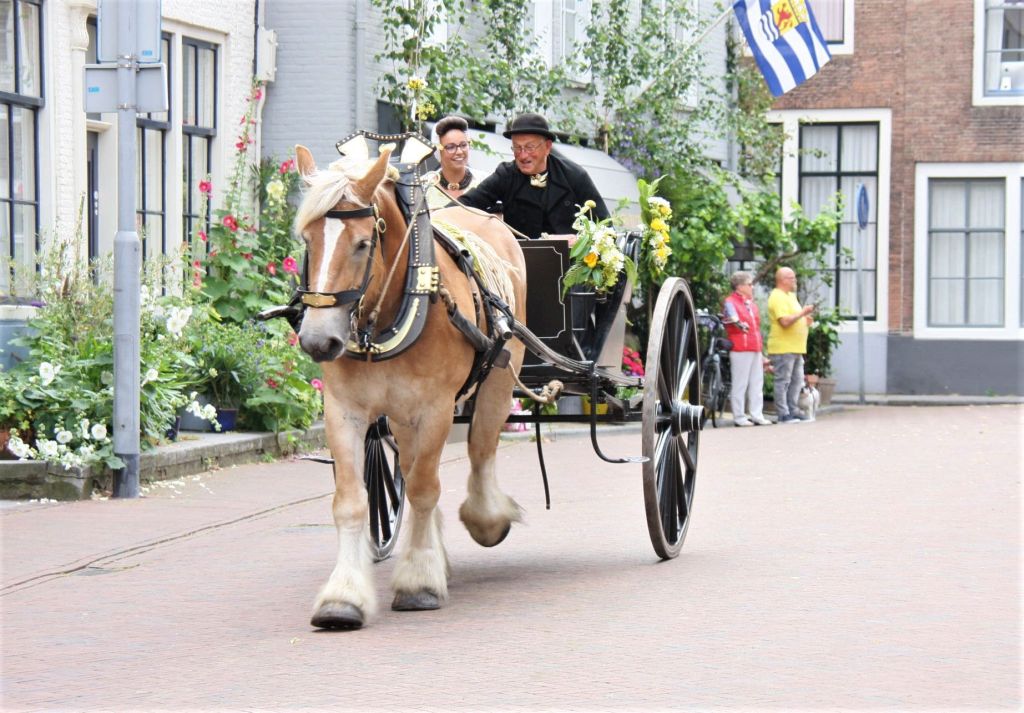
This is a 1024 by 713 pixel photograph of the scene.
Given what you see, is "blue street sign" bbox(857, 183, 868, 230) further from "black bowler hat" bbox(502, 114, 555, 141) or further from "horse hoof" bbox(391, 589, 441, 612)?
"horse hoof" bbox(391, 589, 441, 612)

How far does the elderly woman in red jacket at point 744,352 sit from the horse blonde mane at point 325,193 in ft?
43.7

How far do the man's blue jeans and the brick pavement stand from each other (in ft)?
25.3

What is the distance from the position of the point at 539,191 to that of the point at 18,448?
4.00 metres

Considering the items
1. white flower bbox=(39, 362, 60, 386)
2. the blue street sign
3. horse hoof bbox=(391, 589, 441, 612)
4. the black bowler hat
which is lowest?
horse hoof bbox=(391, 589, 441, 612)

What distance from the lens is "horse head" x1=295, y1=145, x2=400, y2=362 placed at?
6.16m

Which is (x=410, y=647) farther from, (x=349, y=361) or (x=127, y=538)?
(x=127, y=538)

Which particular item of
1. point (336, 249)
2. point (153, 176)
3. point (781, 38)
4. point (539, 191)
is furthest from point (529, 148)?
point (781, 38)

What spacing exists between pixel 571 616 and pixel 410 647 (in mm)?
909

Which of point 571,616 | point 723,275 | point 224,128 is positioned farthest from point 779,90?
point 571,616

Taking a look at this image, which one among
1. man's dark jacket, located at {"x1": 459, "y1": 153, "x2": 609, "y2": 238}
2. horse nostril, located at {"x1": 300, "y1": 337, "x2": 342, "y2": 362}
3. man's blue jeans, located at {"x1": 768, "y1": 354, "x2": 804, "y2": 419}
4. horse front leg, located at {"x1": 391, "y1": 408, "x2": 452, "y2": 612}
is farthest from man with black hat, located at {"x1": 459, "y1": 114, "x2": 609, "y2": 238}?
man's blue jeans, located at {"x1": 768, "y1": 354, "x2": 804, "y2": 419}

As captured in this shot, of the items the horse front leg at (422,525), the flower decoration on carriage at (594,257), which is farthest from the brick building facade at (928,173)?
the horse front leg at (422,525)

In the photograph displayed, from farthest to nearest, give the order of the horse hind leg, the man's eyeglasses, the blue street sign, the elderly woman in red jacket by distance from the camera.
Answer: the blue street sign → the elderly woman in red jacket → the man's eyeglasses → the horse hind leg

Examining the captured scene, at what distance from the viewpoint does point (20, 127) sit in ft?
42.5

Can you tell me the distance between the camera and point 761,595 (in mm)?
7230
